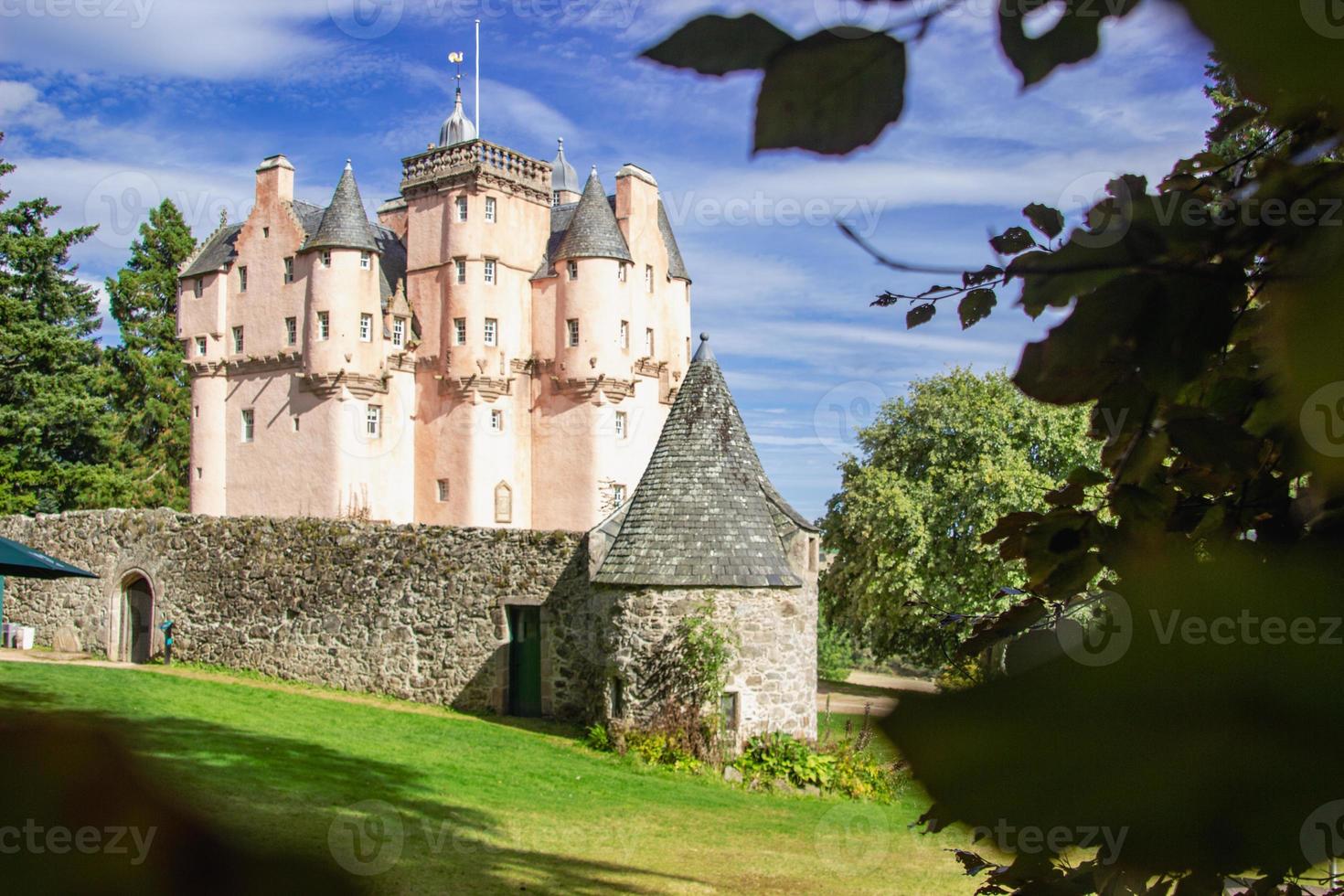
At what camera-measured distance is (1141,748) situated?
51 centimetres

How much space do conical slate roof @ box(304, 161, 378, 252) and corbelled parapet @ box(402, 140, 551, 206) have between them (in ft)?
5.53

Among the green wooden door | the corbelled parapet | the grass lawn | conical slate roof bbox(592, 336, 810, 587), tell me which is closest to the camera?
the grass lawn

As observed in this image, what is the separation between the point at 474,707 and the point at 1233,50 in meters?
20.4

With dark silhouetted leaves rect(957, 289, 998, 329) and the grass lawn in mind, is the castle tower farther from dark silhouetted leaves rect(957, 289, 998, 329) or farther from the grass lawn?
dark silhouetted leaves rect(957, 289, 998, 329)

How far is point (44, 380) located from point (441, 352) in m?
13.9

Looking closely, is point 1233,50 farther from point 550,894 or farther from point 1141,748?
point 550,894

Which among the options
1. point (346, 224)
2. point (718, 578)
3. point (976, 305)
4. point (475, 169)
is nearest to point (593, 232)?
point (475, 169)

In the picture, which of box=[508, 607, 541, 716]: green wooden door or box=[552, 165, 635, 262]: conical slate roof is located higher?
box=[552, 165, 635, 262]: conical slate roof

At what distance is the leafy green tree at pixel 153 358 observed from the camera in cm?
4634

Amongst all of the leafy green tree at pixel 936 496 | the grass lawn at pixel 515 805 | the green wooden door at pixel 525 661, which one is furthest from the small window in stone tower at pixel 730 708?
the leafy green tree at pixel 936 496

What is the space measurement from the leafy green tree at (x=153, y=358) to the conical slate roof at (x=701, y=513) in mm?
35410

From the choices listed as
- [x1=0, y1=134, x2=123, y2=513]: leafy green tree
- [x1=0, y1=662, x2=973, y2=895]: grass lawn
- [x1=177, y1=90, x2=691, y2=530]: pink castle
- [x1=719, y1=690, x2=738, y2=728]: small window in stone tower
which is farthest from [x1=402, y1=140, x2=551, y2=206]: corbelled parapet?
[x1=719, y1=690, x2=738, y2=728]: small window in stone tower

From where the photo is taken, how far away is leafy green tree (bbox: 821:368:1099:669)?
1196 inches


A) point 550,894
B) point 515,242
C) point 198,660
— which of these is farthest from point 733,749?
point 515,242
